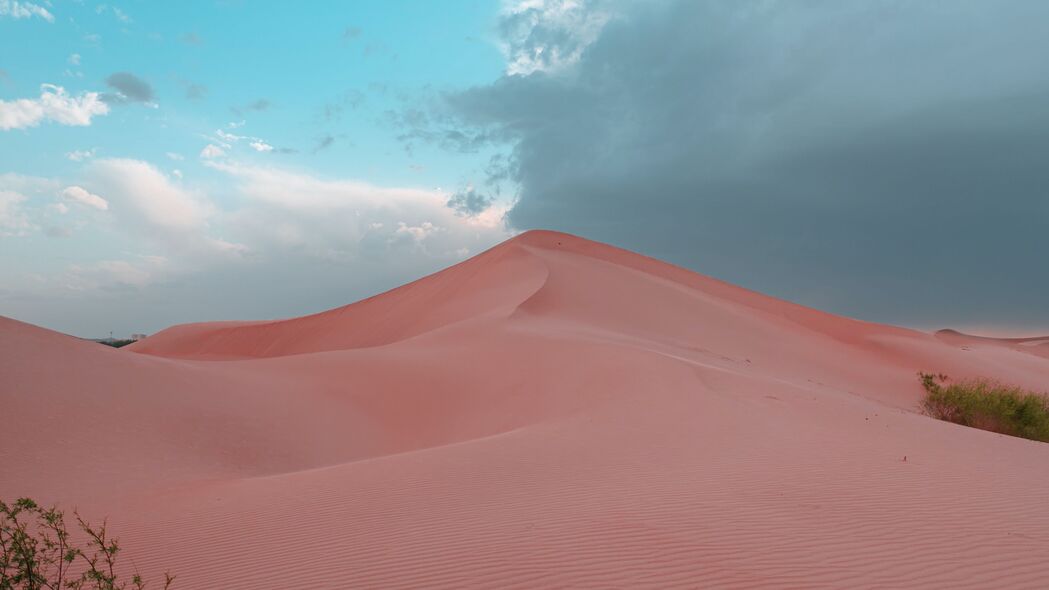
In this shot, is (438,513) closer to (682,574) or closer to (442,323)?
(682,574)

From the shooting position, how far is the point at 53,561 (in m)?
4.00

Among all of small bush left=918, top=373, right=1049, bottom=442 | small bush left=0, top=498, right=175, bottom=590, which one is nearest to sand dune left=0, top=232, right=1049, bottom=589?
small bush left=0, top=498, right=175, bottom=590

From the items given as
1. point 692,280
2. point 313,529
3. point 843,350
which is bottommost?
point 313,529

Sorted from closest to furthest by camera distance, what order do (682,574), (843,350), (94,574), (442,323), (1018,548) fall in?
(94,574), (682,574), (1018,548), (442,323), (843,350)

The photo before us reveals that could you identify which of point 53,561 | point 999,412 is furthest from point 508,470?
point 999,412

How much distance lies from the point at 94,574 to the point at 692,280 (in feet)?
136

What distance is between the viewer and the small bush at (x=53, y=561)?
4.00 metres

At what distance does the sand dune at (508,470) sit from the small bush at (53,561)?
0.39m

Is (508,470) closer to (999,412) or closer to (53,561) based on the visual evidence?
(53,561)

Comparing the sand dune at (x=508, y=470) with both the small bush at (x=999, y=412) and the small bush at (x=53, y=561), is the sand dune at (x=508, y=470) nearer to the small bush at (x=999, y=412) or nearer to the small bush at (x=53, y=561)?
the small bush at (x=53, y=561)

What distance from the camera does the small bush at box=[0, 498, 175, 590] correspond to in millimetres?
3998

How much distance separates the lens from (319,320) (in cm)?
4406

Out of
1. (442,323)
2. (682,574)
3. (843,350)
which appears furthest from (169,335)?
(682,574)

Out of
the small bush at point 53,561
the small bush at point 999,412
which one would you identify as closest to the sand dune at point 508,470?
the small bush at point 53,561
